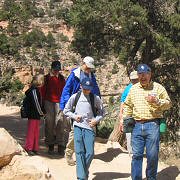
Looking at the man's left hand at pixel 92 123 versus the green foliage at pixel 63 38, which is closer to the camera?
the man's left hand at pixel 92 123

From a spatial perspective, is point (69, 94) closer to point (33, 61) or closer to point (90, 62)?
point (90, 62)

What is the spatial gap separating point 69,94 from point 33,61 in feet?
182

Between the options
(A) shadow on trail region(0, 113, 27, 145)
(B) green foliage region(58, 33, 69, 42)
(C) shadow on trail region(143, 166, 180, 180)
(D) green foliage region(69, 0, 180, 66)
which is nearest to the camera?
(C) shadow on trail region(143, 166, 180, 180)

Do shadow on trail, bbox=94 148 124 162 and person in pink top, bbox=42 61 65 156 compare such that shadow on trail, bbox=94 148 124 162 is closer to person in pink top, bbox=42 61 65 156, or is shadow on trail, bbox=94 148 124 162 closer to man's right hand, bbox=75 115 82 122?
person in pink top, bbox=42 61 65 156

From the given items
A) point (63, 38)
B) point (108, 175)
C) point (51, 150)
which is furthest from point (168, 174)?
point (63, 38)

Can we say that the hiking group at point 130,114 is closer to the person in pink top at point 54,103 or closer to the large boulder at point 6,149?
the large boulder at point 6,149

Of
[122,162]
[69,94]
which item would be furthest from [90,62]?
[122,162]

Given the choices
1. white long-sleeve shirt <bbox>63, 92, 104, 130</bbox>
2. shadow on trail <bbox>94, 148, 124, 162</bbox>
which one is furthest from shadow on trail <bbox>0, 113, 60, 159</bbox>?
white long-sleeve shirt <bbox>63, 92, 104, 130</bbox>

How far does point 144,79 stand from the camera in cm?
570

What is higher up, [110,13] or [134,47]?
[110,13]

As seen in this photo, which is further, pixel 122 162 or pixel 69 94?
pixel 122 162

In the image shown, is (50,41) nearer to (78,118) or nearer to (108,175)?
(108,175)

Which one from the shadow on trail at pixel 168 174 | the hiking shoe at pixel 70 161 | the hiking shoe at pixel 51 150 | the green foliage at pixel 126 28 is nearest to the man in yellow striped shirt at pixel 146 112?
the shadow on trail at pixel 168 174

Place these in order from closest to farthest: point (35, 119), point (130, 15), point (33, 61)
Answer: point (35, 119), point (130, 15), point (33, 61)
